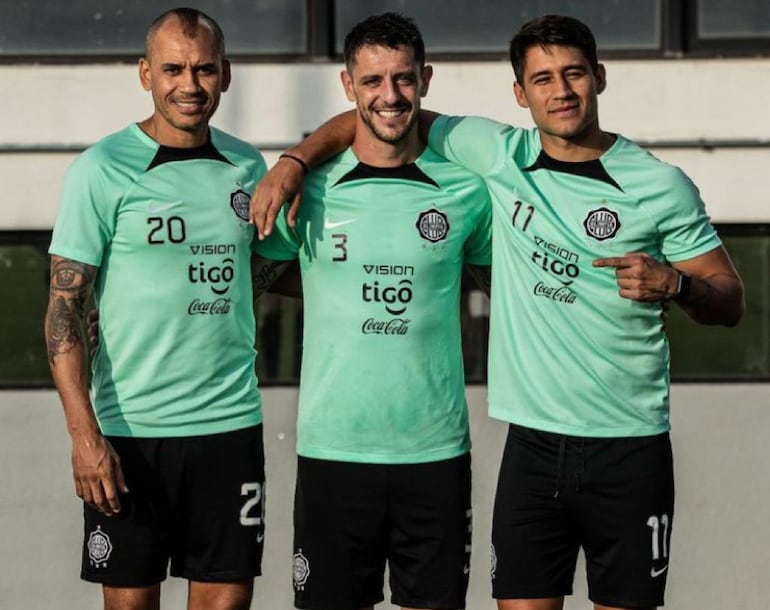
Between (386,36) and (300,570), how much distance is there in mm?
1614

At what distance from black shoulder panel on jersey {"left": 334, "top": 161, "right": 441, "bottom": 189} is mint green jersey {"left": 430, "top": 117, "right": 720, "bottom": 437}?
265 mm

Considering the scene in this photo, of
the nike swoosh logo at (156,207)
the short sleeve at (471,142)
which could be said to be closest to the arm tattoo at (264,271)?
the nike swoosh logo at (156,207)

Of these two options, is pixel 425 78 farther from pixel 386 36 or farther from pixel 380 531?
pixel 380 531

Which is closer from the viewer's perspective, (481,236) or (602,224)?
(602,224)

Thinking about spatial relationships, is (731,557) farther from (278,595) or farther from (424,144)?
(424,144)

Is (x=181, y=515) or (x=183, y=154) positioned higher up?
(x=183, y=154)

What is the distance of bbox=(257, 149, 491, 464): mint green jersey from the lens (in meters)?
5.04

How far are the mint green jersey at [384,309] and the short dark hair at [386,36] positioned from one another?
316 millimetres

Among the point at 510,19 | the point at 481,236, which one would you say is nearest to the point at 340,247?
the point at 481,236

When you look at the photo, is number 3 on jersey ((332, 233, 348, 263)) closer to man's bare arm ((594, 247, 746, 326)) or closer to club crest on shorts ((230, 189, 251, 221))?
club crest on shorts ((230, 189, 251, 221))

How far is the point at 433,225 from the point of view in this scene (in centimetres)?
510

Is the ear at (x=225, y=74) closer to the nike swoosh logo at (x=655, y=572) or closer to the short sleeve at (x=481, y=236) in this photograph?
the short sleeve at (x=481, y=236)

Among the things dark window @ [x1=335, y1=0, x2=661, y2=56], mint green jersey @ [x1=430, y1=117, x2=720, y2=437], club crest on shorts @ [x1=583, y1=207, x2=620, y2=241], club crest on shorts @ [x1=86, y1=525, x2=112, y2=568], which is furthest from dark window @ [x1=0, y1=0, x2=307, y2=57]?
club crest on shorts @ [x1=86, y1=525, x2=112, y2=568]

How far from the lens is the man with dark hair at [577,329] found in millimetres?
4938
